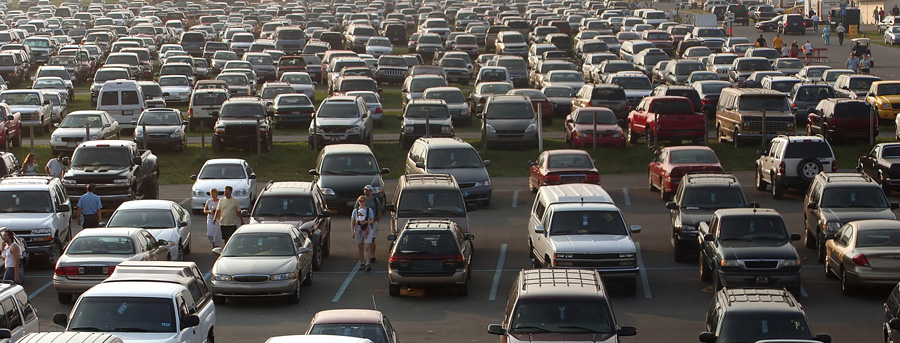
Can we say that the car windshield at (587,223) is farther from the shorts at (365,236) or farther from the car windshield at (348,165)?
the car windshield at (348,165)

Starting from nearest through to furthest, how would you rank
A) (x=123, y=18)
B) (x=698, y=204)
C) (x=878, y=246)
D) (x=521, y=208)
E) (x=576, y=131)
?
(x=878, y=246) → (x=698, y=204) → (x=521, y=208) → (x=576, y=131) → (x=123, y=18)

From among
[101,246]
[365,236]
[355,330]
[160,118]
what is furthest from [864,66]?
[355,330]

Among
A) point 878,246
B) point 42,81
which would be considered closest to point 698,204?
point 878,246

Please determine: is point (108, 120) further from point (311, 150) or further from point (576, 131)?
point (576, 131)

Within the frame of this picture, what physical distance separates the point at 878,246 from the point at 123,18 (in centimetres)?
7761

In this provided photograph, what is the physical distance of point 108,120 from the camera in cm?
4206

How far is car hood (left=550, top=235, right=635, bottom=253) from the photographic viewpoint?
23.9 metres

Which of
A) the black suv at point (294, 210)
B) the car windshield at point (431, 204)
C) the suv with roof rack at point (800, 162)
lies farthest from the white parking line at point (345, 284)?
the suv with roof rack at point (800, 162)

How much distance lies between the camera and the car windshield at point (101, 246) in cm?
2384

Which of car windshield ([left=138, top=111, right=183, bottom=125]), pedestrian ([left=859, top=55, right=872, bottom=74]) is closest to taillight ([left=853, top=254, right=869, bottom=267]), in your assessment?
car windshield ([left=138, top=111, right=183, bottom=125])

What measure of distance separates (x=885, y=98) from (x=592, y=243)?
25381mm

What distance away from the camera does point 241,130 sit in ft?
136

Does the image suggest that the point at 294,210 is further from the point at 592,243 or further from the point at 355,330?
the point at 355,330

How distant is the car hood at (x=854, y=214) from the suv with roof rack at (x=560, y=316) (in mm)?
10577
